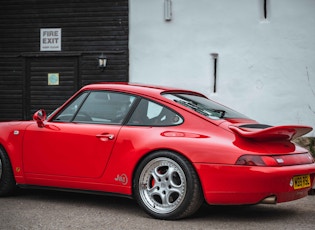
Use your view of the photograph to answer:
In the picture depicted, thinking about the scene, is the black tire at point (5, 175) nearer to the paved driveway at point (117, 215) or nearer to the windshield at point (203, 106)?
the paved driveway at point (117, 215)

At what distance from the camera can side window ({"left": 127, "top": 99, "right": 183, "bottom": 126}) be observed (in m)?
5.41

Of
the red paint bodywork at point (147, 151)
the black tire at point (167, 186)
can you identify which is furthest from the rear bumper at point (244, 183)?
the black tire at point (167, 186)

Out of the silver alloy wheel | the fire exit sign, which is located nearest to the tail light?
the silver alloy wheel

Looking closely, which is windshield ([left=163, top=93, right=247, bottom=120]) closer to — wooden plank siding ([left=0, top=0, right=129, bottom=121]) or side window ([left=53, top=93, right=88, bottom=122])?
side window ([left=53, top=93, right=88, bottom=122])

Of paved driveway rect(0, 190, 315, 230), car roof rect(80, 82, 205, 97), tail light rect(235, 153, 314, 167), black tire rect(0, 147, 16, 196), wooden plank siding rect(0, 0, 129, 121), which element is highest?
wooden plank siding rect(0, 0, 129, 121)

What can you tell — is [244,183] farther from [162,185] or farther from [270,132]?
[162,185]

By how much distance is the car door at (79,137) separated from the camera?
5613mm

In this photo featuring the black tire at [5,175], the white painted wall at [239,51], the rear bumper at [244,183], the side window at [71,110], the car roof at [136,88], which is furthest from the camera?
the white painted wall at [239,51]

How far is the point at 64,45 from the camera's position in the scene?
51.5ft

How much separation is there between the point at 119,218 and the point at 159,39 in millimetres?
10078

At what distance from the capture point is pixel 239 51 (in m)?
14.4

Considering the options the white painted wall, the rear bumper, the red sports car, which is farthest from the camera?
the white painted wall

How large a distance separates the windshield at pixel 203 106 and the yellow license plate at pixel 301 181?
0.92 m

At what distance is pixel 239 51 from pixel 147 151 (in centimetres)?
956
